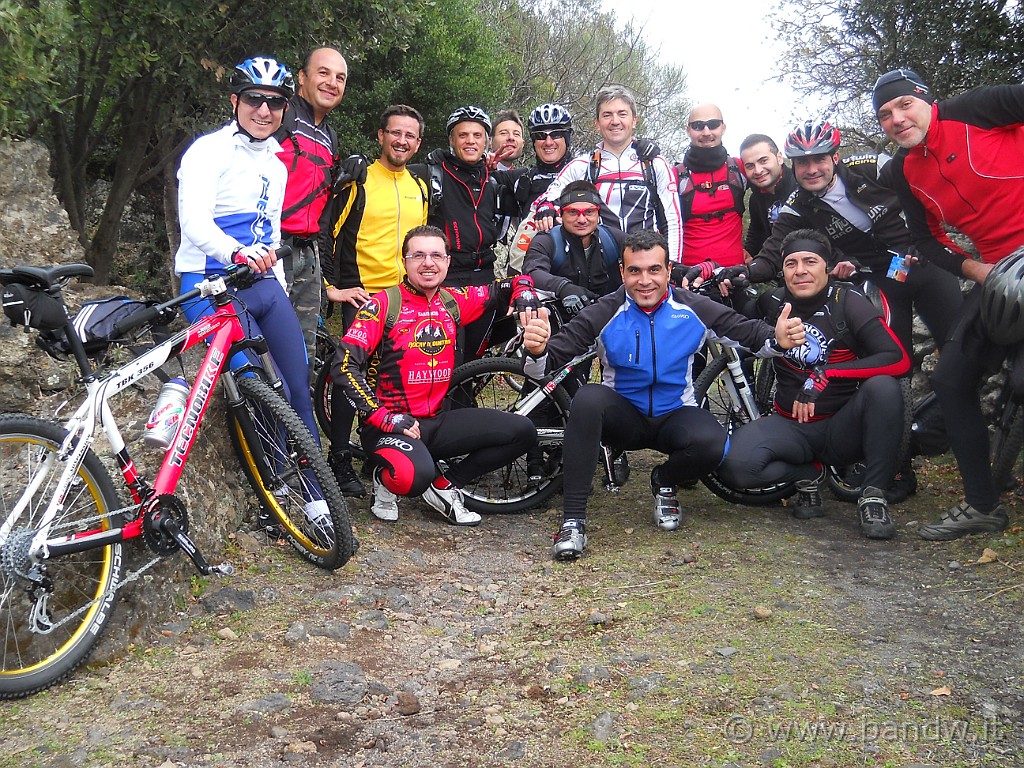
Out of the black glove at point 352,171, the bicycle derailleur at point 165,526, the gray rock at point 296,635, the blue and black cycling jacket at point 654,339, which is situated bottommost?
the gray rock at point 296,635

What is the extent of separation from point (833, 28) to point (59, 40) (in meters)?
10.5

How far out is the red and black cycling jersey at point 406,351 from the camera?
482 centimetres

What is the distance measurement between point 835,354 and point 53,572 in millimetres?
4213

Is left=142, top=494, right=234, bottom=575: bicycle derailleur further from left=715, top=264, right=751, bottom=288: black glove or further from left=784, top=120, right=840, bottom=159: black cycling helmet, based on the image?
left=784, top=120, right=840, bottom=159: black cycling helmet

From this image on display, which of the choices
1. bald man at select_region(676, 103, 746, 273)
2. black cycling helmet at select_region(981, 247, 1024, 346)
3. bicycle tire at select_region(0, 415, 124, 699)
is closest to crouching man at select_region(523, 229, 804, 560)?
black cycling helmet at select_region(981, 247, 1024, 346)

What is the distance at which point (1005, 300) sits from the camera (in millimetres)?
4113

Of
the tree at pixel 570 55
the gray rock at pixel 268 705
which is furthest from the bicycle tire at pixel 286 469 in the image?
the tree at pixel 570 55

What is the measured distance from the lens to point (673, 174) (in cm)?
586

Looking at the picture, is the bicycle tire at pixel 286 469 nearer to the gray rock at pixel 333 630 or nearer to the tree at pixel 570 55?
the gray rock at pixel 333 630

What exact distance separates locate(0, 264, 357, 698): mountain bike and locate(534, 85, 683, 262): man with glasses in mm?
2800

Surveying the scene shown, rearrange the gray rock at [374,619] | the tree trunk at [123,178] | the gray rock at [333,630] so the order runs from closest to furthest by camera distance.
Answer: the gray rock at [333,630] → the gray rock at [374,619] → the tree trunk at [123,178]

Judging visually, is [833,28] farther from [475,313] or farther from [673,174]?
[475,313]

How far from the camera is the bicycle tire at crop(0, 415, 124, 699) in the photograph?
3102 millimetres

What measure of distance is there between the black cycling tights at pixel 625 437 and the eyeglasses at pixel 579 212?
4.02ft
